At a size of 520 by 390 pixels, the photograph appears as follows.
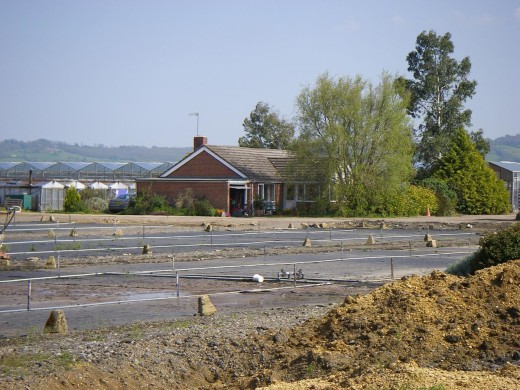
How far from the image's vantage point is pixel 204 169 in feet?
219

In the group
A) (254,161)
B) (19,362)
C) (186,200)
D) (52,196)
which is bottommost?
(19,362)

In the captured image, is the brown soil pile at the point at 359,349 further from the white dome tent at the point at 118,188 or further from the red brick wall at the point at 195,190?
the white dome tent at the point at 118,188

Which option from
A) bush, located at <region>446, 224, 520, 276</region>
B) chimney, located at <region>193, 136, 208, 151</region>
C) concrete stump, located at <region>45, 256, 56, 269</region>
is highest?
chimney, located at <region>193, 136, 208, 151</region>

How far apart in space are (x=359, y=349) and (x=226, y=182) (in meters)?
49.7

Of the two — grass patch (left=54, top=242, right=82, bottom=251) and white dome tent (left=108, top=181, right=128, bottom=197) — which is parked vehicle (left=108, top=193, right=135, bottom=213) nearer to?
white dome tent (left=108, top=181, right=128, bottom=197)

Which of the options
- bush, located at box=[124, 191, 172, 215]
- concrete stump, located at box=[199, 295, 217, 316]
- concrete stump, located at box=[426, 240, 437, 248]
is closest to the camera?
concrete stump, located at box=[199, 295, 217, 316]

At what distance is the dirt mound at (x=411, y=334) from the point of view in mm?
12164

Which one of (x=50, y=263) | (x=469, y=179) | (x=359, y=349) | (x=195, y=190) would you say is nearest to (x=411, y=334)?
(x=359, y=349)

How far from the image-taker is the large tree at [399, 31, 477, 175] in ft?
247

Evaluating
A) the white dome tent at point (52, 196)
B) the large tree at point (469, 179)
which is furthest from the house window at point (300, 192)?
the white dome tent at point (52, 196)

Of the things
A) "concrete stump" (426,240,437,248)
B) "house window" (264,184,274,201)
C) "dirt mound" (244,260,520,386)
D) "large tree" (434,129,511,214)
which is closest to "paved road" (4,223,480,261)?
"concrete stump" (426,240,437,248)

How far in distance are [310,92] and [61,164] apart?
126 feet

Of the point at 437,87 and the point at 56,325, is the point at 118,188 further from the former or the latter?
the point at 56,325

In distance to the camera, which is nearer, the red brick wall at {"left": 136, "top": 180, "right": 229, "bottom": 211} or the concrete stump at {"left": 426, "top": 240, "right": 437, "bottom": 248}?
the concrete stump at {"left": 426, "top": 240, "right": 437, "bottom": 248}
